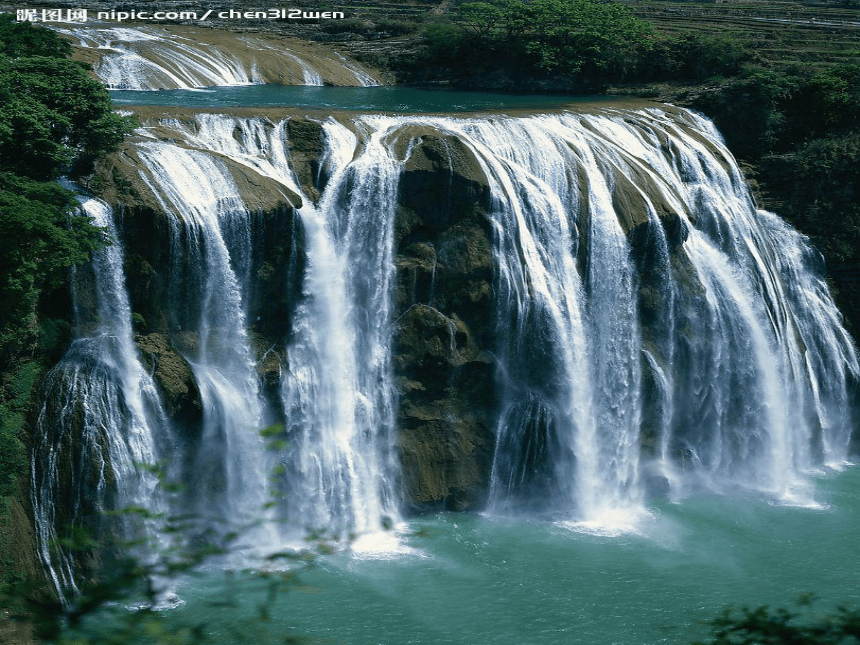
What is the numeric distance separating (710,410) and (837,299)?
6727 millimetres

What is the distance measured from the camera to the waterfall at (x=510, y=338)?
20.6 meters

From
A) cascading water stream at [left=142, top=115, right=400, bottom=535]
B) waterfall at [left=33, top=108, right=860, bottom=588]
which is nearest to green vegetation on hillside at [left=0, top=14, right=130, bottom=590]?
waterfall at [left=33, top=108, right=860, bottom=588]

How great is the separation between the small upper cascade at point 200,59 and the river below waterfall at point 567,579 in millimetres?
22031

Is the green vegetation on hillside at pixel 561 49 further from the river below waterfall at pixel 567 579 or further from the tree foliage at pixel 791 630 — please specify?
the tree foliage at pixel 791 630

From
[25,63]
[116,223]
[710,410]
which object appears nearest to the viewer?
[116,223]

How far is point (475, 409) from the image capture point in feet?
77.8

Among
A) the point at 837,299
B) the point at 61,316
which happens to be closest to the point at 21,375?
the point at 61,316

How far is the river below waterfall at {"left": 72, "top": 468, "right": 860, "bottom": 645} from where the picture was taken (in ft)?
60.5

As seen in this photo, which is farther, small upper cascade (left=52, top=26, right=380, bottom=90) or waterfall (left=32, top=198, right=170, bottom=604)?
small upper cascade (left=52, top=26, right=380, bottom=90)

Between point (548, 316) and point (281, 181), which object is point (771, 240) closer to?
point (548, 316)

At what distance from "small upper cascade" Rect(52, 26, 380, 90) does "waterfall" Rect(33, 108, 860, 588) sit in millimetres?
13745

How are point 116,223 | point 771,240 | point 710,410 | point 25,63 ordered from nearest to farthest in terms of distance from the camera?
point 116,223 → point 25,63 → point 710,410 → point 771,240

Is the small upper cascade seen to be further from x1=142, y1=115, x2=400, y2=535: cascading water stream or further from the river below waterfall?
the river below waterfall

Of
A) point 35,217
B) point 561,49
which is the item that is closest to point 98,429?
point 35,217
